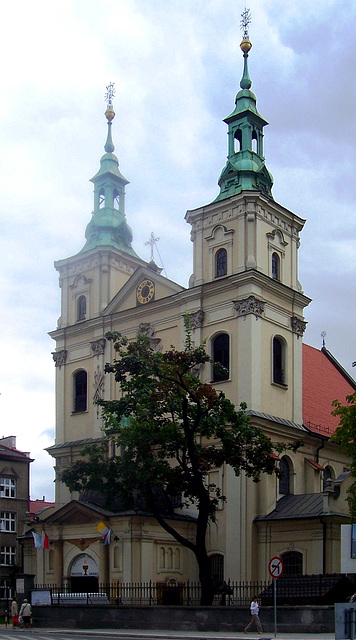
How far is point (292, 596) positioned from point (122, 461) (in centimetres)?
808

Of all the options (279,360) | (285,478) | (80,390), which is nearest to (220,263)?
(279,360)

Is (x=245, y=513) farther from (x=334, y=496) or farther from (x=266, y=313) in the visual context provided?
(x=266, y=313)

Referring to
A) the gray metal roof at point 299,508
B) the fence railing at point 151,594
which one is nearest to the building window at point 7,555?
the fence railing at point 151,594

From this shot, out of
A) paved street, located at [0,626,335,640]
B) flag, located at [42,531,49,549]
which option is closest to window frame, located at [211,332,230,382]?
flag, located at [42,531,49,549]

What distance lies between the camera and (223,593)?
36250mm

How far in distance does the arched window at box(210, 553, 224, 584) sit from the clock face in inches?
555

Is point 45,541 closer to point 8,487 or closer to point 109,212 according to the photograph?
point 8,487

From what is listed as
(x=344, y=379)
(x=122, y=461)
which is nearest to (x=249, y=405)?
(x=122, y=461)

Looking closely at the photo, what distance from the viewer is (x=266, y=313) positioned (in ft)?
150

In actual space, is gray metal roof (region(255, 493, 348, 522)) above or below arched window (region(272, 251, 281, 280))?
below

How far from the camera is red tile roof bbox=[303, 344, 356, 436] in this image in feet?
165

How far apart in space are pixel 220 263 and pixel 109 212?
39.4 feet

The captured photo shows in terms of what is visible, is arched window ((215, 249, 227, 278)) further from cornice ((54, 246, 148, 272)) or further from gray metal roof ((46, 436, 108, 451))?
gray metal roof ((46, 436, 108, 451))

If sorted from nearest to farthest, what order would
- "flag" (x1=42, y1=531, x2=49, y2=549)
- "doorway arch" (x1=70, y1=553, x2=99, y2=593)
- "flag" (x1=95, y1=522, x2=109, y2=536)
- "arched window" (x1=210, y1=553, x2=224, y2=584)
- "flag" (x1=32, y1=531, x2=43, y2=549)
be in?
"flag" (x1=95, y1=522, x2=109, y2=536) < "arched window" (x1=210, y1=553, x2=224, y2=584) < "doorway arch" (x1=70, y1=553, x2=99, y2=593) < "flag" (x1=42, y1=531, x2=49, y2=549) < "flag" (x1=32, y1=531, x2=43, y2=549)
